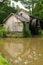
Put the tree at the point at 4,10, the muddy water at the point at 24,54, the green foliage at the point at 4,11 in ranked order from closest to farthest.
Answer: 1. the muddy water at the point at 24,54
2. the tree at the point at 4,10
3. the green foliage at the point at 4,11

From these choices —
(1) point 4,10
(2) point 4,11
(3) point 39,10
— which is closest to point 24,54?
(3) point 39,10

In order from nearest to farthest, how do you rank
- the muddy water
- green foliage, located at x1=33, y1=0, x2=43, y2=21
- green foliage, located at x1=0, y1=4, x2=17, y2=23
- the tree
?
the muddy water
green foliage, located at x1=33, y1=0, x2=43, y2=21
the tree
green foliage, located at x1=0, y1=4, x2=17, y2=23

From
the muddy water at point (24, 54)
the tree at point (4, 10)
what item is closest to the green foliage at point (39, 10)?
the tree at point (4, 10)

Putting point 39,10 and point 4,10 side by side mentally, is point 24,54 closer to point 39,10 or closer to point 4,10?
point 39,10

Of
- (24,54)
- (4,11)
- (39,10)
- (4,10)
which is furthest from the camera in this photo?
(4,10)

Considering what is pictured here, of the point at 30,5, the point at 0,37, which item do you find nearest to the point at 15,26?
the point at 0,37

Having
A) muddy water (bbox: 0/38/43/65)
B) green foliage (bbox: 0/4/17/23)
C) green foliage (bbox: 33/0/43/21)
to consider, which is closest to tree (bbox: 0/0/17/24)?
green foliage (bbox: 0/4/17/23)

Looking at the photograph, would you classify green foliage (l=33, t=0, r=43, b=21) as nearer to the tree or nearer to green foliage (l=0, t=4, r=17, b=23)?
the tree

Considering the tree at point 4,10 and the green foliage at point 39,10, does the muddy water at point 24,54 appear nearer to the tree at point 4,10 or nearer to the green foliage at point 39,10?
the green foliage at point 39,10

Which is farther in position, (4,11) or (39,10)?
(4,11)

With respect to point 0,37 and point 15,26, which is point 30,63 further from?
point 15,26

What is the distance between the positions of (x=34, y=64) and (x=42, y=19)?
30.1m

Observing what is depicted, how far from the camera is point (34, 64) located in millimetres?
12703

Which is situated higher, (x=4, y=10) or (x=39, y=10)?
(x=39, y=10)
